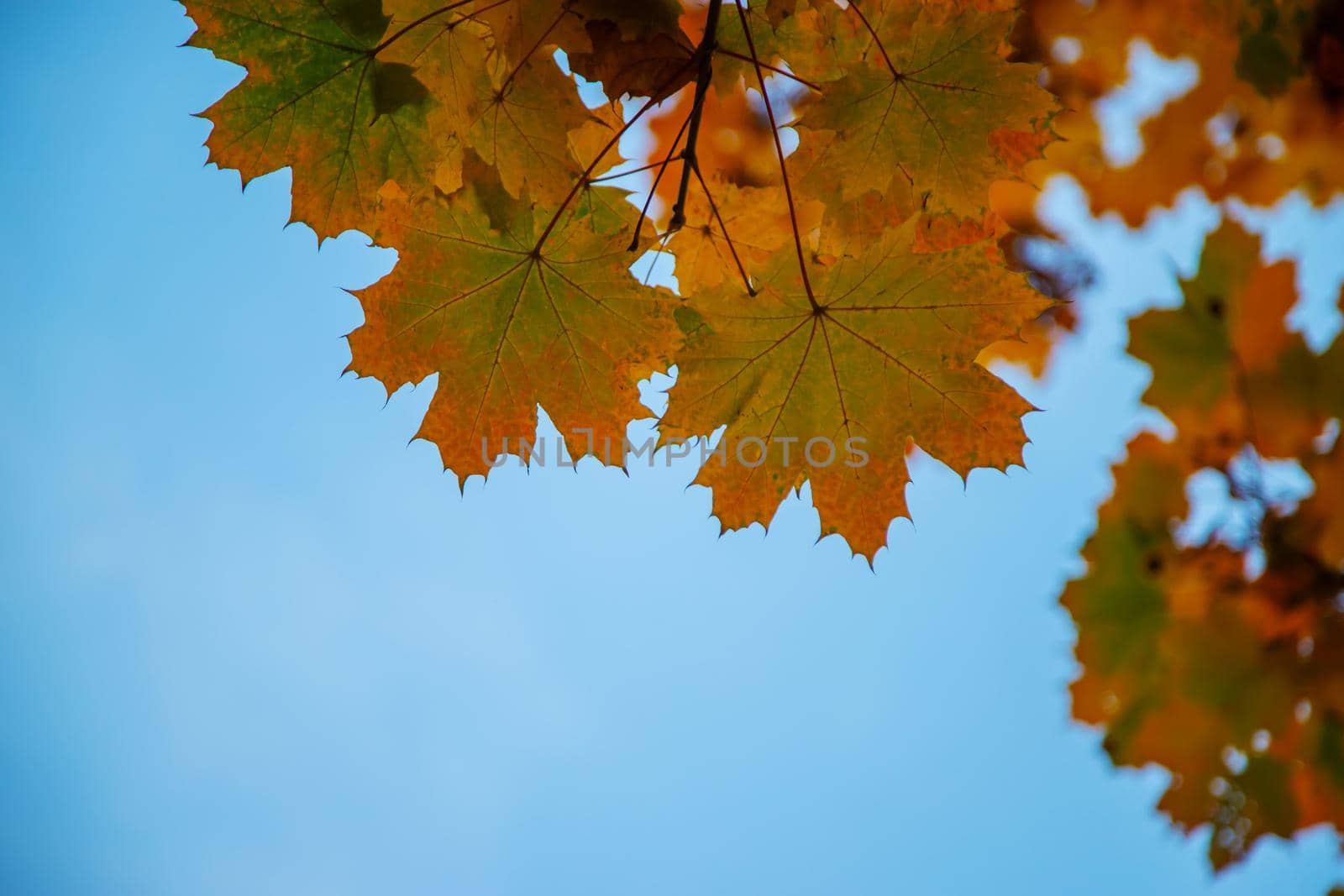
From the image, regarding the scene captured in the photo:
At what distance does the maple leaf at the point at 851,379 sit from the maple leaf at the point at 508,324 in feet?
0.52

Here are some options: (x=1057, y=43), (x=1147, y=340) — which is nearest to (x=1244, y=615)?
(x=1147, y=340)

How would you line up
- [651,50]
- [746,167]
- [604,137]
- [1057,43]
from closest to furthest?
1. [651,50]
2. [604,137]
3. [746,167]
4. [1057,43]

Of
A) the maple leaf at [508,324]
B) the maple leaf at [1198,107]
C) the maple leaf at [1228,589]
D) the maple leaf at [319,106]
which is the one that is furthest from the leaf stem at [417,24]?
the maple leaf at [1198,107]

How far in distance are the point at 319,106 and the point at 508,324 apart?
586mm

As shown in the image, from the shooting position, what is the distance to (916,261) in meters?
1.65

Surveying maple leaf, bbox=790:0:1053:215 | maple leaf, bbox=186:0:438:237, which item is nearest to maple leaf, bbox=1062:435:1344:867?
maple leaf, bbox=790:0:1053:215

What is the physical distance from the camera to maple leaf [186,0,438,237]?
60.4 inches

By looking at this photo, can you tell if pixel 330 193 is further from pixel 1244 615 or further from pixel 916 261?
pixel 1244 615

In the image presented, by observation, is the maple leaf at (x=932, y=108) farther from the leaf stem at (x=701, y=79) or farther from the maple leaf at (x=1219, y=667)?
the maple leaf at (x=1219, y=667)

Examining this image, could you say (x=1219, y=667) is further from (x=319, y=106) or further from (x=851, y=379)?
(x=319, y=106)

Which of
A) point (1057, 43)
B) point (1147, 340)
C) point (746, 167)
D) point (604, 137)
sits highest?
point (1057, 43)

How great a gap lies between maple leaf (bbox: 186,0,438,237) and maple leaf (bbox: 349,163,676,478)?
4.4 inches

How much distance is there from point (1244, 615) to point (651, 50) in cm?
207

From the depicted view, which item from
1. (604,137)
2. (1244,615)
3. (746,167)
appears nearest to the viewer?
(604,137)
